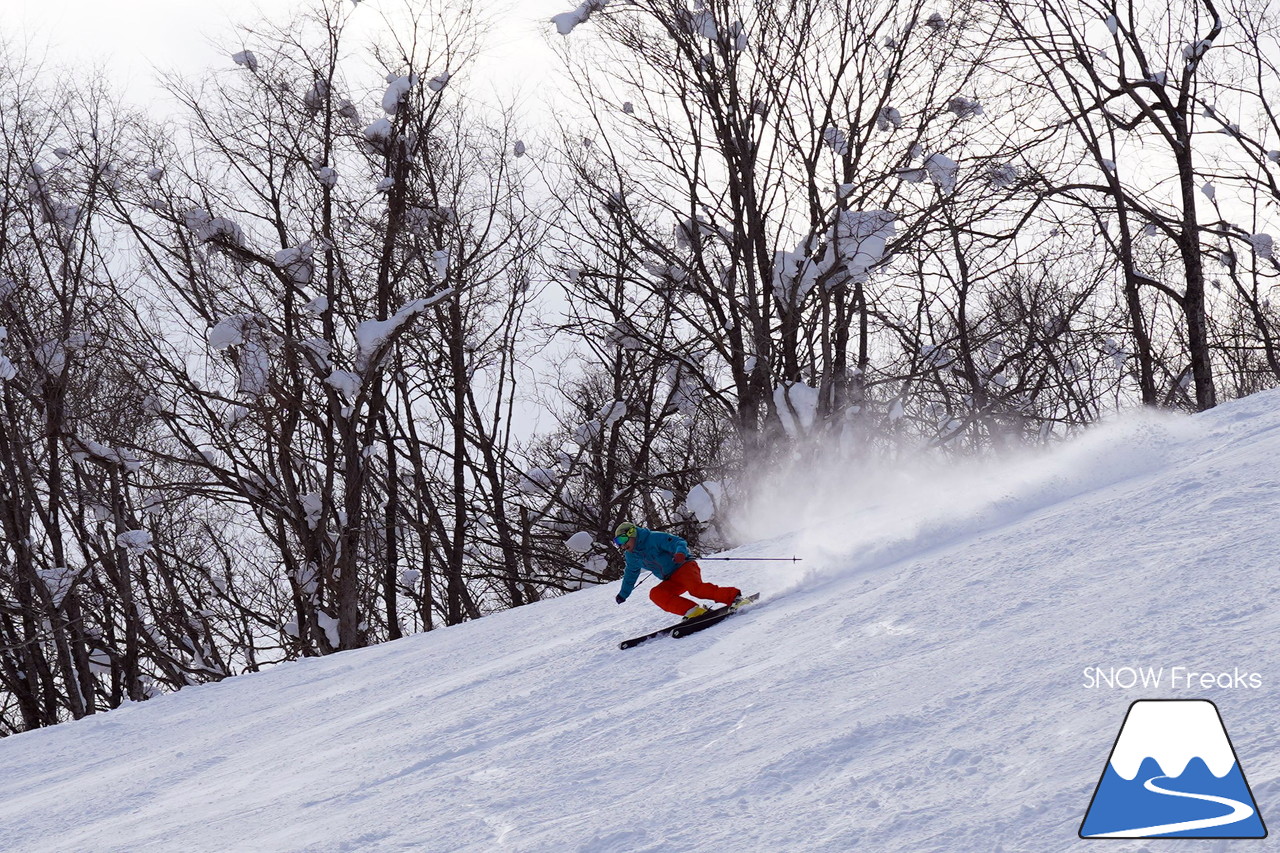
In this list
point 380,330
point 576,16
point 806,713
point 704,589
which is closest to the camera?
point 806,713

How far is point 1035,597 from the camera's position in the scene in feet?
15.1

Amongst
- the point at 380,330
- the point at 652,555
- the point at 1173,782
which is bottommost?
the point at 1173,782

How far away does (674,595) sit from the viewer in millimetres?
7113

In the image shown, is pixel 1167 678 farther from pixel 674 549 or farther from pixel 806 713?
pixel 674 549

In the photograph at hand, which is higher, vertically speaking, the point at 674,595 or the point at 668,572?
the point at 668,572

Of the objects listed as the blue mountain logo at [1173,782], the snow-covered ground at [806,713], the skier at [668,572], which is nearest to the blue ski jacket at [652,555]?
the skier at [668,572]

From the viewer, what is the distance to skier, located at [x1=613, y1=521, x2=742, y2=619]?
705 cm

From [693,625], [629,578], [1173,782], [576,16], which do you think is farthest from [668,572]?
[576,16]

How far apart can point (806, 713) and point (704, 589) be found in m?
3.19

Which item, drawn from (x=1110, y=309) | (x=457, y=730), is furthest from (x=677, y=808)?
(x=1110, y=309)

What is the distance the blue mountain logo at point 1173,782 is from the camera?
2352mm

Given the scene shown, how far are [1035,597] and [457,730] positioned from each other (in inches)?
112

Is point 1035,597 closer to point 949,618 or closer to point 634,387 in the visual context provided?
point 949,618

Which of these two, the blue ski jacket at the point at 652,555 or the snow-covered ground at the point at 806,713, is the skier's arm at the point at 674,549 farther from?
the snow-covered ground at the point at 806,713
